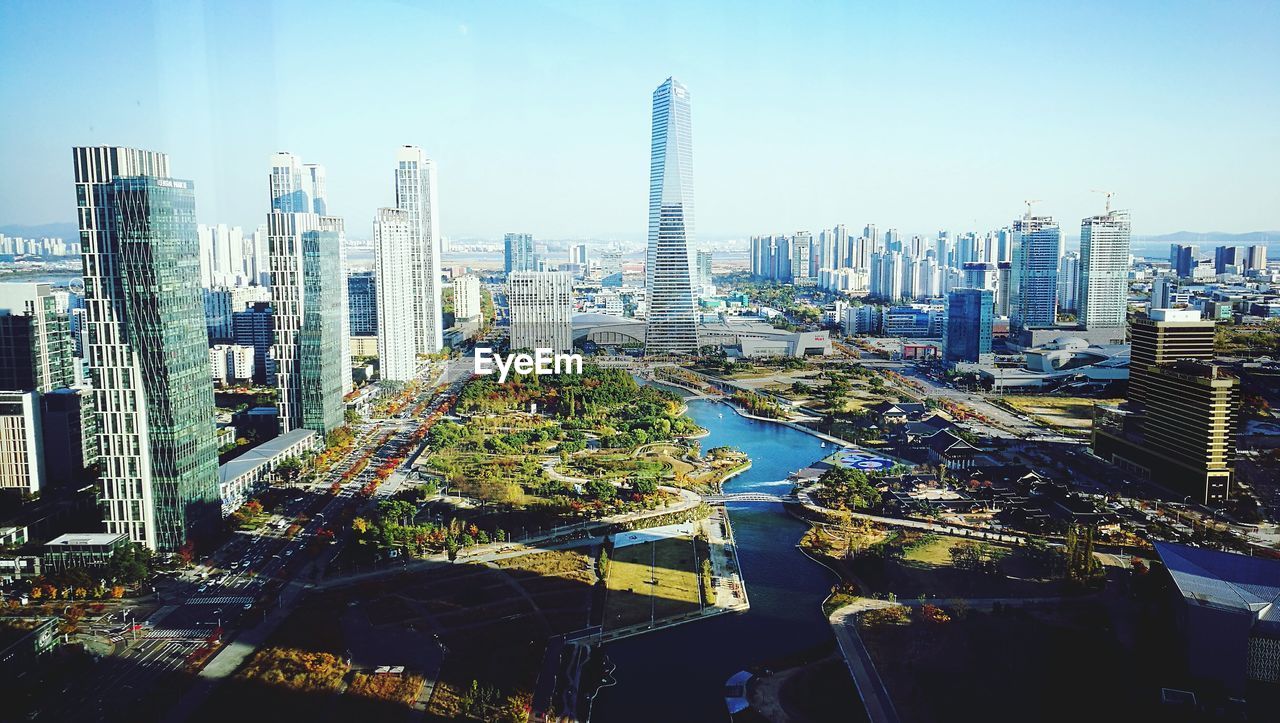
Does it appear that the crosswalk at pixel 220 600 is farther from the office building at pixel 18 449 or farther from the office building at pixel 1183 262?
the office building at pixel 1183 262

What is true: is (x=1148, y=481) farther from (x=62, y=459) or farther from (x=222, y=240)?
(x=62, y=459)

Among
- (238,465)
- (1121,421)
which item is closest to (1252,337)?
(1121,421)

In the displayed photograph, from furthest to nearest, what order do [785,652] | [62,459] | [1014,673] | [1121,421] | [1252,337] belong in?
[1252,337] → [1121,421] → [62,459] → [785,652] → [1014,673]

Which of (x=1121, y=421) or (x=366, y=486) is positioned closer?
(x=366, y=486)

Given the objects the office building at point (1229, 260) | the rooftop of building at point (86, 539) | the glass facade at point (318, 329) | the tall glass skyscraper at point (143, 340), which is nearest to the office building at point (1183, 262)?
the office building at point (1229, 260)

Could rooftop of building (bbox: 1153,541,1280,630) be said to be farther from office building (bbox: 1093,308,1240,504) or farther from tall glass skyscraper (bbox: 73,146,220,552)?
tall glass skyscraper (bbox: 73,146,220,552)

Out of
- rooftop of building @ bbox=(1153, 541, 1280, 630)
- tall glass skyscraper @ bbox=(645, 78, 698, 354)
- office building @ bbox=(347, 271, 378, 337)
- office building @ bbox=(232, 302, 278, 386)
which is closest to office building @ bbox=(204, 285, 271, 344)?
office building @ bbox=(232, 302, 278, 386)
